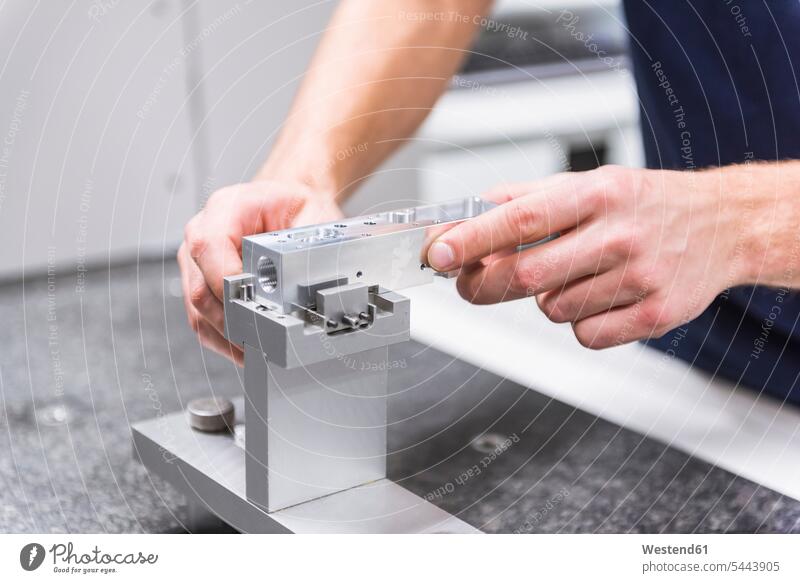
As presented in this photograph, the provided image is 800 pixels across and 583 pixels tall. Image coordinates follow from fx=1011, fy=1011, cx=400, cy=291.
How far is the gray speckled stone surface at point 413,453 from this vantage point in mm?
543

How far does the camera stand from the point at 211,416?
1.98ft

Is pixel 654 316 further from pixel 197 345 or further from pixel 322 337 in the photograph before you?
pixel 197 345

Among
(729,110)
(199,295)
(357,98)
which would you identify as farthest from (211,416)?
(729,110)

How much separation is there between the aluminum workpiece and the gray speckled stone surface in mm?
55

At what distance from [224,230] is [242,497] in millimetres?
156

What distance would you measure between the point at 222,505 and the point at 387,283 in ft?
0.53

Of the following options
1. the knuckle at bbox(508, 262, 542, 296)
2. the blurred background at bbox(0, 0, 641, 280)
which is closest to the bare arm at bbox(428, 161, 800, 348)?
the knuckle at bbox(508, 262, 542, 296)

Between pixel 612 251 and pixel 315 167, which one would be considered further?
pixel 315 167

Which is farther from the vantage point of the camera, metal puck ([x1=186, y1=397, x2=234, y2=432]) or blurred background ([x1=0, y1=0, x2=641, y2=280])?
blurred background ([x1=0, y1=0, x2=641, y2=280])

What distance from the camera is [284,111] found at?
4.84 feet

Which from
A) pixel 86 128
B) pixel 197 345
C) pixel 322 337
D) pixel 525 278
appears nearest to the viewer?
pixel 322 337

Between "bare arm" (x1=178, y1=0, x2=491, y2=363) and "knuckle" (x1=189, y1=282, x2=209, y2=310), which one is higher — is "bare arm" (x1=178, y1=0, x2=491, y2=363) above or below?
above

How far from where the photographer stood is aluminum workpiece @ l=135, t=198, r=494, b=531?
445mm

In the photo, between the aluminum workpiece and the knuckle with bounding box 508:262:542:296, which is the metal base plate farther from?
the knuckle with bounding box 508:262:542:296
